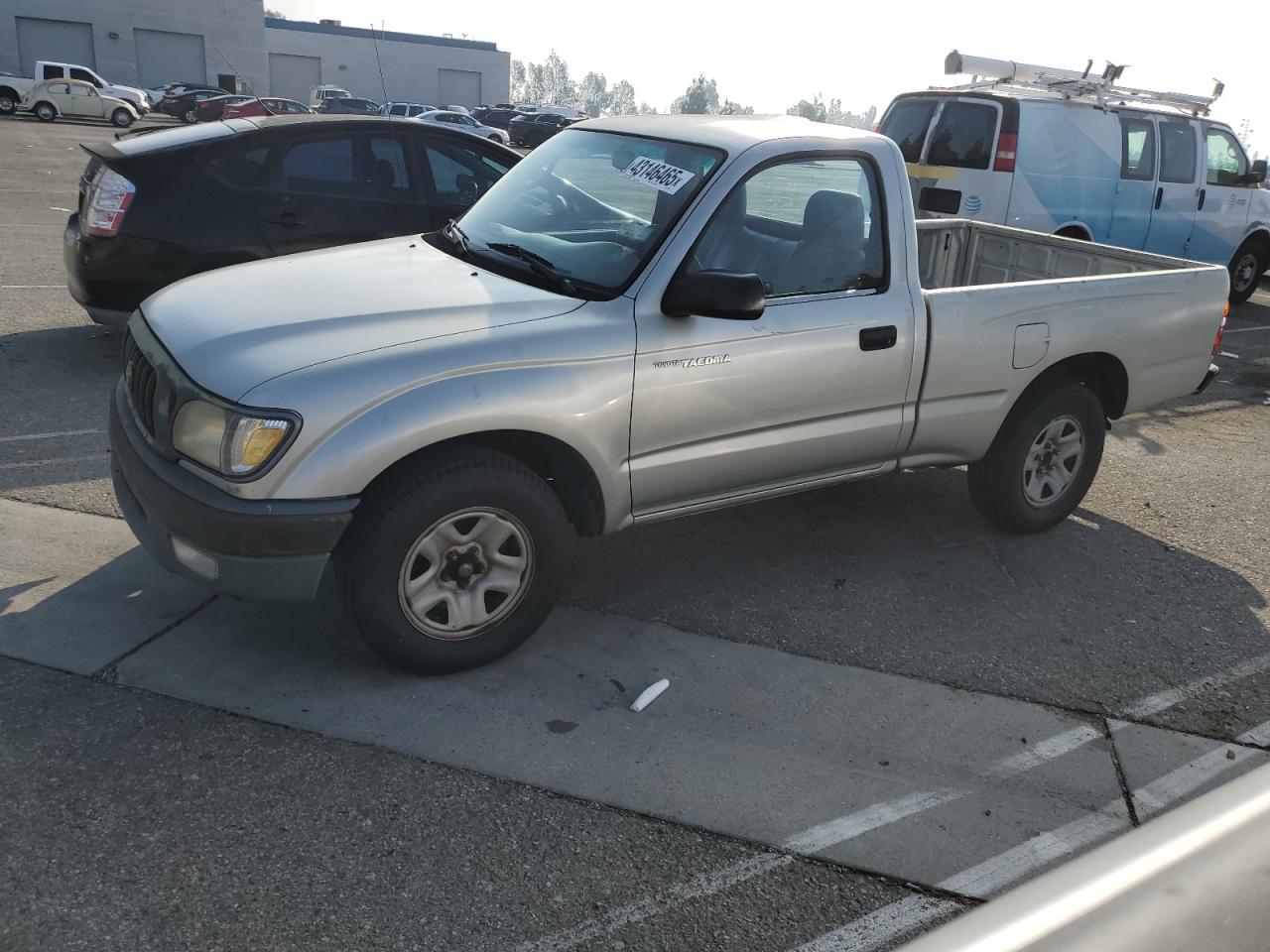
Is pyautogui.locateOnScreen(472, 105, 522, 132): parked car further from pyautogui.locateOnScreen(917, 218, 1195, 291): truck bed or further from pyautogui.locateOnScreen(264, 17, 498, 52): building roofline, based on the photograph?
pyautogui.locateOnScreen(917, 218, 1195, 291): truck bed

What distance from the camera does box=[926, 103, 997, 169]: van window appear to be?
10055 mm

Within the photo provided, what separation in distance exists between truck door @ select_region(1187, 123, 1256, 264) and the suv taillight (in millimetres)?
10336

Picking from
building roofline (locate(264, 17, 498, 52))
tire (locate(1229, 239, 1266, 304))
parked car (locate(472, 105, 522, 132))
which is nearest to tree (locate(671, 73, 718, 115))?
building roofline (locate(264, 17, 498, 52))

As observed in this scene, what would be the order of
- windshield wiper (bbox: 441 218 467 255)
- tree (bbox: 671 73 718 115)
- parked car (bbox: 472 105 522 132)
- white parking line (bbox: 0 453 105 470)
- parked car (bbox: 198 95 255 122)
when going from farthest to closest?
tree (bbox: 671 73 718 115)
parked car (bbox: 472 105 522 132)
parked car (bbox: 198 95 255 122)
white parking line (bbox: 0 453 105 470)
windshield wiper (bbox: 441 218 467 255)

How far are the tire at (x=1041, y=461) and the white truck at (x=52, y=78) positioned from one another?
3925 centimetres

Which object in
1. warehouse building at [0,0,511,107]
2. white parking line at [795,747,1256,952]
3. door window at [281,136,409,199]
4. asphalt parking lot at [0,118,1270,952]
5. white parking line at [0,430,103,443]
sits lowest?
white parking line at [795,747,1256,952]

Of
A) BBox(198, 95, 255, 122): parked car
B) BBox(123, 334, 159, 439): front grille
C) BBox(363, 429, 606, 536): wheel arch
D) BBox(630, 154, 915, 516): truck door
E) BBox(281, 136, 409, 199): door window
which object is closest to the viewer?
BBox(363, 429, 606, 536): wheel arch

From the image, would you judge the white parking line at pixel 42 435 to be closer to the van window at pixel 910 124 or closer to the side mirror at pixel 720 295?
the side mirror at pixel 720 295

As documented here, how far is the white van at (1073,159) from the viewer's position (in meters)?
10.1

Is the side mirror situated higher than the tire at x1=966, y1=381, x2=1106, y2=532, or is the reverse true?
the side mirror

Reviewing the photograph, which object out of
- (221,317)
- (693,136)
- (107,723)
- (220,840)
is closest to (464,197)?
(693,136)

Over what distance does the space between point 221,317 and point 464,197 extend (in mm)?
4008

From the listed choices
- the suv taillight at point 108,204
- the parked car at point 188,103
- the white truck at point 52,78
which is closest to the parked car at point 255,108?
the parked car at point 188,103

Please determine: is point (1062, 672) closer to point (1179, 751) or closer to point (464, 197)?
point (1179, 751)
